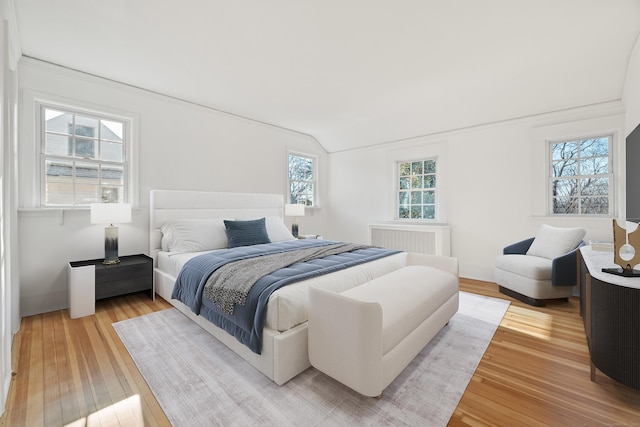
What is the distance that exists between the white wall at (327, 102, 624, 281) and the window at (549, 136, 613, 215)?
0.47 ft

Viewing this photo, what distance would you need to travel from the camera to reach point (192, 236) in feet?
11.1

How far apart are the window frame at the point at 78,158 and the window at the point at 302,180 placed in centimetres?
270

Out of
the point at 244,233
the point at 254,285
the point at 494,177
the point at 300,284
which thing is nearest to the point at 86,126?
the point at 244,233

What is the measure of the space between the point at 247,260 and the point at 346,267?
2.96 ft

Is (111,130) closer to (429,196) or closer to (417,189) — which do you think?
(417,189)

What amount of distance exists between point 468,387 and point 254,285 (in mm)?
1531

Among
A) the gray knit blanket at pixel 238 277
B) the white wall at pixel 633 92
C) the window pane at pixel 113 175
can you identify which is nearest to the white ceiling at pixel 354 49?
the white wall at pixel 633 92

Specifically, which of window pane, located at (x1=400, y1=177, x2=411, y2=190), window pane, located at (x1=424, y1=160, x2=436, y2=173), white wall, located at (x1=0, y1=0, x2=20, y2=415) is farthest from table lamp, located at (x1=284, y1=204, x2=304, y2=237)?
white wall, located at (x1=0, y1=0, x2=20, y2=415)

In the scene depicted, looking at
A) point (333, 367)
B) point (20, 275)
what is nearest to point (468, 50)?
point (333, 367)

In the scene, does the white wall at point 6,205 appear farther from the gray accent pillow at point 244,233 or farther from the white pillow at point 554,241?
the white pillow at point 554,241

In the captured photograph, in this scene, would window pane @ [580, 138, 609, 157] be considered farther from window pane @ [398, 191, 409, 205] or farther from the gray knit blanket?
the gray knit blanket

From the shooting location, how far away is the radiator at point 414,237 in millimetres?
4457

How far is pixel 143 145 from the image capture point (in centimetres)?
364

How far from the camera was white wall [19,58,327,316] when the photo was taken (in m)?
2.88
